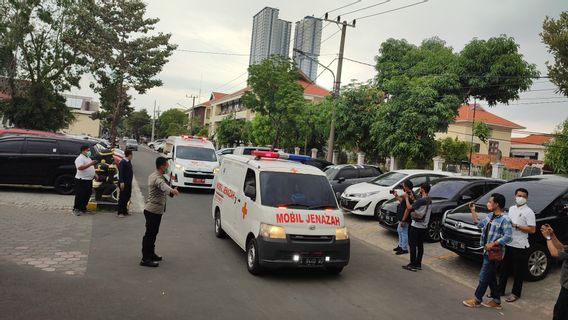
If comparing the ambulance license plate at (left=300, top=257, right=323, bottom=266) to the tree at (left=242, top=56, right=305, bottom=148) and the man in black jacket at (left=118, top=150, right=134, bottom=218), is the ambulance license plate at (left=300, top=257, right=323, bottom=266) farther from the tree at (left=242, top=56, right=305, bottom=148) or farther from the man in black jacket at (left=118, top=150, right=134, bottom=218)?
the tree at (left=242, top=56, right=305, bottom=148)

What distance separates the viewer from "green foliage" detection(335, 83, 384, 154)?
25609 mm

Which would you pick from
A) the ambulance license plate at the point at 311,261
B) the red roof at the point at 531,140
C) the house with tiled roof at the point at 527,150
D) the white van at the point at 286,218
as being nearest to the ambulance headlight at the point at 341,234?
the white van at the point at 286,218

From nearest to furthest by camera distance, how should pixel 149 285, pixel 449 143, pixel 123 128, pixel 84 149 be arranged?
1. pixel 149 285
2. pixel 84 149
3. pixel 449 143
4. pixel 123 128

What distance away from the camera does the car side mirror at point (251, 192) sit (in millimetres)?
7660

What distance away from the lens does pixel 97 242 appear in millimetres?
8516

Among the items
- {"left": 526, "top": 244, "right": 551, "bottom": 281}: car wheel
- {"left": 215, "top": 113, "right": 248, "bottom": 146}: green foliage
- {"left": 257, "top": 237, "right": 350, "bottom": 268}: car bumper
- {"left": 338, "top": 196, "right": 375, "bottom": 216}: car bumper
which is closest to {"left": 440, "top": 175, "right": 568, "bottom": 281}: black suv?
{"left": 526, "top": 244, "right": 551, "bottom": 281}: car wheel

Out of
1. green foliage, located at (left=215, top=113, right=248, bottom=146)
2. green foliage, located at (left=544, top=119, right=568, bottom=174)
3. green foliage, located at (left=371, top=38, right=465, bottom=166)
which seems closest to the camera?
green foliage, located at (left=371, top=38, right=465, bottom=166)

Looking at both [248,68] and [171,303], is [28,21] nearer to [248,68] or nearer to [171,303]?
[248,68]

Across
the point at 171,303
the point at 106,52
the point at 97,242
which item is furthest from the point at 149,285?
the point at 106,52

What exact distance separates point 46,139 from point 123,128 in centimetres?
12116

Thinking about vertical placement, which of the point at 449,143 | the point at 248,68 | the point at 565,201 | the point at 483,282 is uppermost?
the point at 248,68

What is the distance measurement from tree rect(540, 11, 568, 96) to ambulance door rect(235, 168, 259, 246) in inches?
662

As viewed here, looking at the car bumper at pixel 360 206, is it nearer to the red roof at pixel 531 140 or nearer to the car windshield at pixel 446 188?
the car windshield at pixel 446 188

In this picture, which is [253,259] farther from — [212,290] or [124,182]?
[124,182]
